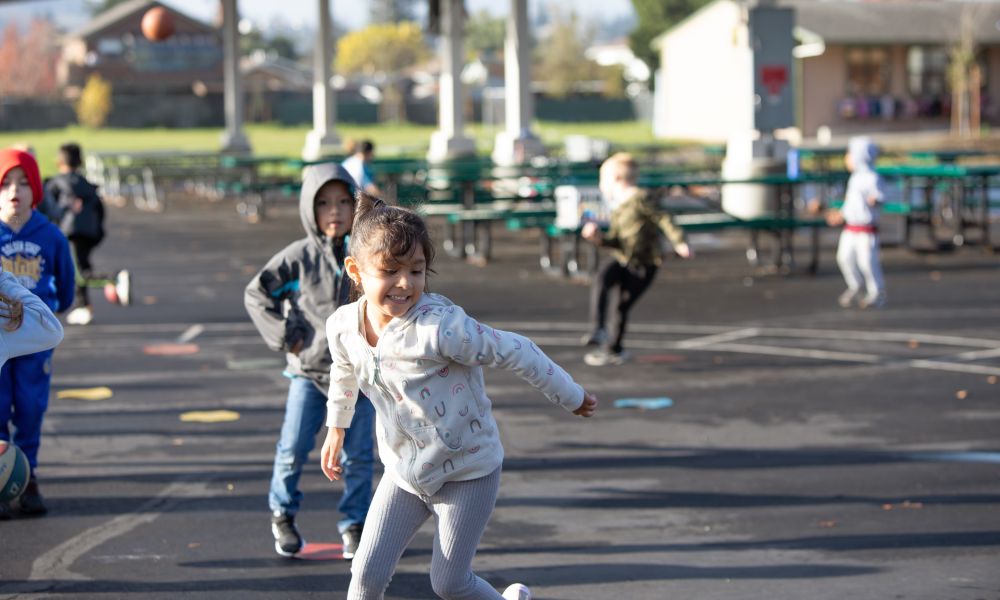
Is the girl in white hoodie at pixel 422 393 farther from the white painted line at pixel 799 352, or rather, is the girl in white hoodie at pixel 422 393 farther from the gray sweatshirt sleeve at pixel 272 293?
the white painted line at pixel 799 352

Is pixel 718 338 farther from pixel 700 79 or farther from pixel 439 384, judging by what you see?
pixel 700 79

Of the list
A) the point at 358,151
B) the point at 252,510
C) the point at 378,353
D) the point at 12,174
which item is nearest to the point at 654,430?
the point at 252,510

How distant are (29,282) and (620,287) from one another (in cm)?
583

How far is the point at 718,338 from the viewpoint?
1330 centimetres

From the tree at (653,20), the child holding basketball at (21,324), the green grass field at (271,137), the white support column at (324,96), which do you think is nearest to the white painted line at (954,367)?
the child holding basketball at (21,324)

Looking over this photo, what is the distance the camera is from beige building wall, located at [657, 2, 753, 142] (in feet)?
212

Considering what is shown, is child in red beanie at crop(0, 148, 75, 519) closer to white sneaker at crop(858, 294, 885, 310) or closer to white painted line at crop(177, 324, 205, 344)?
white painted line at crop(177, 324, 205, 344)

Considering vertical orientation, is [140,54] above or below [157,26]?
above

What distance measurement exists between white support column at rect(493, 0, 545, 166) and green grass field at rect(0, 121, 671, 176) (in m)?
11.2

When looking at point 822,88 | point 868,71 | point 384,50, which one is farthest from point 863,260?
point 384,50

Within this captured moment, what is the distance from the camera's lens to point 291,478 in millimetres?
6676

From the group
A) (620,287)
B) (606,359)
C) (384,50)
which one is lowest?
(606,359)

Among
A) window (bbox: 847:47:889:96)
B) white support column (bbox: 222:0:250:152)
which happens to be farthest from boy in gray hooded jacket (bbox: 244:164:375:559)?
window (bbox: 847:47:889:96)

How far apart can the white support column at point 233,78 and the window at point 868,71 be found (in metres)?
30.1
